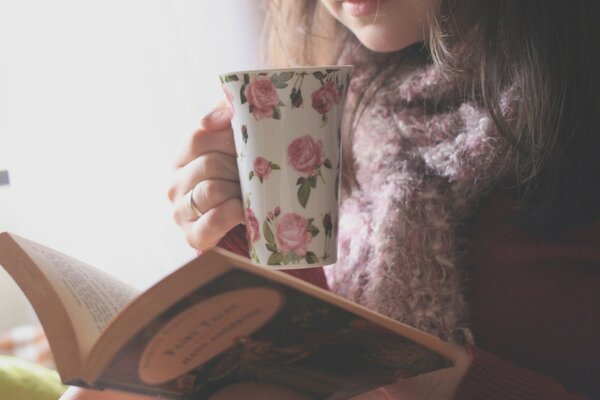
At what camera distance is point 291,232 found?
667mm

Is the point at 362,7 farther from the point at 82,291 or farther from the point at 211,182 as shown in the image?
the point at 82,291

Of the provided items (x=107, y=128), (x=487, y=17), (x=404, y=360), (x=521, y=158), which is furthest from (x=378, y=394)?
(x=107, y=128)

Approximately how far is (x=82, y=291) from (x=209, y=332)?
12 cm

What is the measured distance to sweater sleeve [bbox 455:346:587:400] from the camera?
2.25 feet

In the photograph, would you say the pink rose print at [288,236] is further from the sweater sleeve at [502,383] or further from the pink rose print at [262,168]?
the sweater sleeve at [502,383]

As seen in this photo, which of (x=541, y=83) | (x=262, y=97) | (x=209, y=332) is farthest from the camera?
(x=541, y=83)

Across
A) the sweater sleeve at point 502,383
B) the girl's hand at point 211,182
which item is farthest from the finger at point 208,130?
the sweater sleeve at point 502,383

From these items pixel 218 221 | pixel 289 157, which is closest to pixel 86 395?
pixel 218 221

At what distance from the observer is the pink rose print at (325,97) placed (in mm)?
634

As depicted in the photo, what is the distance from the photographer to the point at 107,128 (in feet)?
3.56

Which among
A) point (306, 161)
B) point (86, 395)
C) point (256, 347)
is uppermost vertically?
point (306, 161)

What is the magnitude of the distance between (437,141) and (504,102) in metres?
0.10

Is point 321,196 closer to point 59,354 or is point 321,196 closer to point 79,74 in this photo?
point 59,354

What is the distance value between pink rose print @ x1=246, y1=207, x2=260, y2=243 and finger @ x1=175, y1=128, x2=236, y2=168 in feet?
0.33
